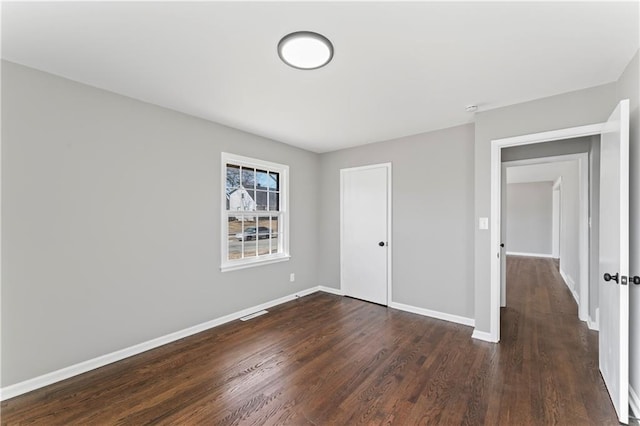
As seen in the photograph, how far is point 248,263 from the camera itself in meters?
3.71

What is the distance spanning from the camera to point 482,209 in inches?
117

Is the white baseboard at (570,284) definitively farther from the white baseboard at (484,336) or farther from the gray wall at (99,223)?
the gray wall at (99,223)

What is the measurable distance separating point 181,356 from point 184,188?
1747mm

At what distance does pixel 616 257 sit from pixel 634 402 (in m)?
1.00

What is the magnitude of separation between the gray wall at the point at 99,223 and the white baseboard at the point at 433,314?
2336mm

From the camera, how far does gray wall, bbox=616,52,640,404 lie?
72.7 inches

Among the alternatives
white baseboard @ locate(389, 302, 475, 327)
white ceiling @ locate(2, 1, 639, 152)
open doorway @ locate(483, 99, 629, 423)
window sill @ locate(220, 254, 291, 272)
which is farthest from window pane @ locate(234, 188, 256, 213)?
open doorway @ locate(483, 99, 629, 423)

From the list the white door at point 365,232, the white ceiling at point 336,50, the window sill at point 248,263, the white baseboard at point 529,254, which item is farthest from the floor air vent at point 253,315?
the white baseboard at point 529,254

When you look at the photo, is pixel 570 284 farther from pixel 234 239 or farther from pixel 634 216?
pixel 234 239

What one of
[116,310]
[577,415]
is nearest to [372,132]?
[577,415]

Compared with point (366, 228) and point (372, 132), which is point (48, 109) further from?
point (366, 228)

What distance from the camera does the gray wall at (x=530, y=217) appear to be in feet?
28.7

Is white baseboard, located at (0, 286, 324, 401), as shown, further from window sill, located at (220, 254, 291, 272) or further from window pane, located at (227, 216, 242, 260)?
window pane, located at (227, 216, 242, 260)

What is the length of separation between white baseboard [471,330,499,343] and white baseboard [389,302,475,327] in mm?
323
